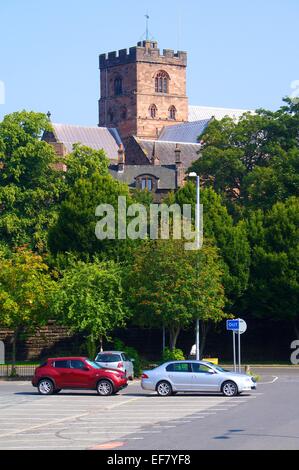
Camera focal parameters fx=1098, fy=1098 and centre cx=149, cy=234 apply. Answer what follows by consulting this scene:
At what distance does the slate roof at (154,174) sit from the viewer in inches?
4589

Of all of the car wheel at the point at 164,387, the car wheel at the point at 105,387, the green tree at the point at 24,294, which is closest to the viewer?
the car wheel at the point at 164,387

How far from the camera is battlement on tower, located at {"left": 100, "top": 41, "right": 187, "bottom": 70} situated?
161 meters

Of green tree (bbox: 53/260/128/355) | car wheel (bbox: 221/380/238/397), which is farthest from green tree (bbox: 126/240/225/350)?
car wheel (bbox: 221/380/238/397)

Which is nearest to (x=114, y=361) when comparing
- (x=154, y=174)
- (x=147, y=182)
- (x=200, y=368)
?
(x=200, y=368)

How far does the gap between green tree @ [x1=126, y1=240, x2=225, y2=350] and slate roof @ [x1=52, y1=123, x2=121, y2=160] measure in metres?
78.2

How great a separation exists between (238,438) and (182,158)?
104 m

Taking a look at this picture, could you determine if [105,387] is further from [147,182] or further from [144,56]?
[144,56]

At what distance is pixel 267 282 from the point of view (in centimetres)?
7069

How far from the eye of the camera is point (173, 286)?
56.4 m

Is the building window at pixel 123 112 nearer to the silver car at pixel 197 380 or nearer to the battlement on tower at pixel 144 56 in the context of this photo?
the battlement on tower at pixel 144 56

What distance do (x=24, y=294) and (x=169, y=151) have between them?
77.8 metres

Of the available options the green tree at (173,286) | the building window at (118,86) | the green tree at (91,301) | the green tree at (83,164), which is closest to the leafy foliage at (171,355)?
the green tree at (173,286)

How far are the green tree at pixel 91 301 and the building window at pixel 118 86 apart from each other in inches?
4163

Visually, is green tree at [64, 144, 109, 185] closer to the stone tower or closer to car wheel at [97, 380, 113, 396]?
car wheel at [97, 380, 113, 396]
